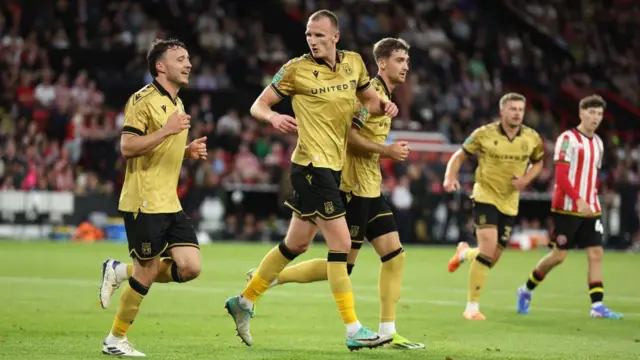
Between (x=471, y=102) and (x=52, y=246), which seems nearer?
(x=52, y=246)

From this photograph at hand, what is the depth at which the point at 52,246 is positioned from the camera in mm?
24516

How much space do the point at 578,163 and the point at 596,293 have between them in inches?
59.7

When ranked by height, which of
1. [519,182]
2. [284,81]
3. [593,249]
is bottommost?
[593,249]

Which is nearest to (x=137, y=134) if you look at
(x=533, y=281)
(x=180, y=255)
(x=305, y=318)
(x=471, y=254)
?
(x=180, y=255)

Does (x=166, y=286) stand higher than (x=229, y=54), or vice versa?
(x=229, y=54)

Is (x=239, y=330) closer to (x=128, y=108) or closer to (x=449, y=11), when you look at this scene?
(x=128, y=108)

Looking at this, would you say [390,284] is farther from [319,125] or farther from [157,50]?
[157,50]

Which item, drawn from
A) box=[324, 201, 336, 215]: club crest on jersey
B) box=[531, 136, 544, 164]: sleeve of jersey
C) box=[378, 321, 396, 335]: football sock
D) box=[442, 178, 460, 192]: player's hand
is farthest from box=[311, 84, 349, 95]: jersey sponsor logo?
box=[531, 136, 544, 164]: sleeve of jersey

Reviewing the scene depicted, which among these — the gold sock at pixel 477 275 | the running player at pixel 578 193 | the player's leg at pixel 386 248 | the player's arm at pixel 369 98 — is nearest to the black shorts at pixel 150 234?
the player's leg at pixel 386 248

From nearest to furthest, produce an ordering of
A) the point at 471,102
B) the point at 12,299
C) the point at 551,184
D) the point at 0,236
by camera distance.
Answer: the point at 12,299, the point at 0,236, the point at 551,184, the point at 471,102

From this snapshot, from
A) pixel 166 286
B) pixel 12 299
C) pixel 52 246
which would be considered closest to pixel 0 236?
pixel 52 246

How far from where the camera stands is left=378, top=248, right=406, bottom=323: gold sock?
9945mm

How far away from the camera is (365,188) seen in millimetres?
10039

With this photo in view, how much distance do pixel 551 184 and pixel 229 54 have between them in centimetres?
926
